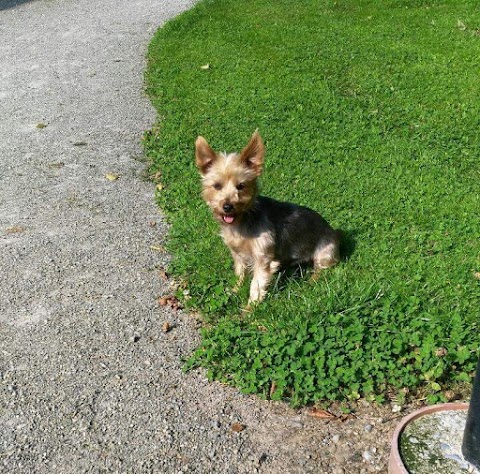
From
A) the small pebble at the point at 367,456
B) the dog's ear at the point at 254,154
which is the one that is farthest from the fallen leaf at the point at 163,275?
the small pebble at the point at 367,456

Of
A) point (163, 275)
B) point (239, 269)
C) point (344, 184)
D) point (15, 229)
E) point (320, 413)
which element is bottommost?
point (344, 184)

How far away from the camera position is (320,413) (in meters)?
4.26

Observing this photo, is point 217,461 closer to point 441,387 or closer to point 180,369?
point 180,369

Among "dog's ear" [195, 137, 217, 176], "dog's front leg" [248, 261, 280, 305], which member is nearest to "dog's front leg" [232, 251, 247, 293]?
"dog's front leg" [248, 261, 280, 305]

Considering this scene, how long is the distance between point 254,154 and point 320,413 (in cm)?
212

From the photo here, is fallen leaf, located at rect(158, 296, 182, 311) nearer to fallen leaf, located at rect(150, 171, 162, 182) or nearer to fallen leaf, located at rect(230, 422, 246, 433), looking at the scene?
fallen leaf, located at rect(230, 422, 246, 433)

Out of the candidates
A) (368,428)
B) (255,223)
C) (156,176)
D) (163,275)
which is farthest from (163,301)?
(156,176)

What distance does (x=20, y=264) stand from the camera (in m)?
6.25

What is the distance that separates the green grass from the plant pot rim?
0.26 m

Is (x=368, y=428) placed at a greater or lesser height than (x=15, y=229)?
greater

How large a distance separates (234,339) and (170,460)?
1157 millimetres

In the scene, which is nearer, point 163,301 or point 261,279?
point 261,279

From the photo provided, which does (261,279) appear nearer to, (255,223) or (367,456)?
(255,223)

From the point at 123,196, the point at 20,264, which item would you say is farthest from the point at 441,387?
the point at 123,196
